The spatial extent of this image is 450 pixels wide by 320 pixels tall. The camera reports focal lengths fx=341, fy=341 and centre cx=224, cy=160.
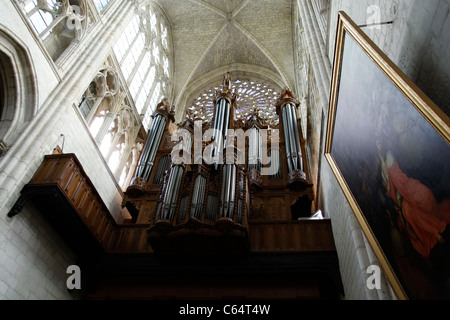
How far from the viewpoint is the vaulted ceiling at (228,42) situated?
17.6 meters

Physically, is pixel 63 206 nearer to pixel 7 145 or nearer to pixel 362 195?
pixel 7 145

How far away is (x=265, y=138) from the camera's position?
11.0m

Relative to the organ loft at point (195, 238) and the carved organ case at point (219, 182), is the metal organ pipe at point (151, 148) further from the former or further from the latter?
the organ loft at point (195, 238)

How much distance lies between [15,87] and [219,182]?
461 centimetres

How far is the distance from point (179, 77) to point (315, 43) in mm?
10382

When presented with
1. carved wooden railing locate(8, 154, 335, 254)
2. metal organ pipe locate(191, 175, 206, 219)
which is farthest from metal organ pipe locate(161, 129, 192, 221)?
metal organ pipe locate(191, 175, 206, 219)

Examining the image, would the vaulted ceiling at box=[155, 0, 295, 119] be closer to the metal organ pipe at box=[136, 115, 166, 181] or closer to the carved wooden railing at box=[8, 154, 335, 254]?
the metal organ pipe at box=[136, 115, 166, 181]

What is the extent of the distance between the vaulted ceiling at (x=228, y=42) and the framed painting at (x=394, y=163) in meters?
13.3

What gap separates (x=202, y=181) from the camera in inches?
293

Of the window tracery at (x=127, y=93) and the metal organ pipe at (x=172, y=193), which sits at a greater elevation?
the window tracery at (x=127, y=93)

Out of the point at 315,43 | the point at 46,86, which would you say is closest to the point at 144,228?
the point at 46,86

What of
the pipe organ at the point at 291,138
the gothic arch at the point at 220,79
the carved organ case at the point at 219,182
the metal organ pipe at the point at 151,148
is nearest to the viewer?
the carved organ case at the point at 219,182

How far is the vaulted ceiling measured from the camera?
17.6 meters

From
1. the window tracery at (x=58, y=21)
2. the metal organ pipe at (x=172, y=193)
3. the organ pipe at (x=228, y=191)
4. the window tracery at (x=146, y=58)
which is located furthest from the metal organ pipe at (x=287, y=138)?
the window tracery at (x=58, y=21)
